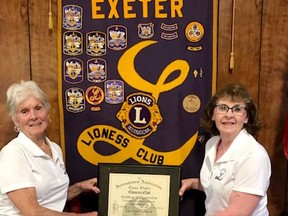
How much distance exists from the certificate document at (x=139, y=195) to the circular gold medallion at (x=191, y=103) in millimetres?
320

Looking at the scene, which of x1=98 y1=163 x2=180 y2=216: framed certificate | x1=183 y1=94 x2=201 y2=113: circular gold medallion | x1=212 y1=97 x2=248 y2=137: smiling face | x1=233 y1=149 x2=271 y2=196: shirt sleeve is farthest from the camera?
x1=183 y1=94 x2=201 y2=113: circular gold medallion

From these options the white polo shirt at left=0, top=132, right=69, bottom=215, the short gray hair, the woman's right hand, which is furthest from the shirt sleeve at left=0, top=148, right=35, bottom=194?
the woman's right hand

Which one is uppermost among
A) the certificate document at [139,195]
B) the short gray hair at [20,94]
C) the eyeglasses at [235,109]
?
the short gray hair at [20,94]

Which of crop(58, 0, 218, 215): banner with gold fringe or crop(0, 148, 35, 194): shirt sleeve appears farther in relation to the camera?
crop(58, 0, 218, 215): banner with gold fringe

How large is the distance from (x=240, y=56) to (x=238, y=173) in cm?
57

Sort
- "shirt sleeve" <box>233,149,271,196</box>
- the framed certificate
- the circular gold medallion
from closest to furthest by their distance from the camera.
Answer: "shirt sleeve" <box>233,149,271,196</box>, the framed certificate, the circular gold medallion

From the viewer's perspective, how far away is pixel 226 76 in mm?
1824

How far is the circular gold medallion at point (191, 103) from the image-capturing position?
1.83m

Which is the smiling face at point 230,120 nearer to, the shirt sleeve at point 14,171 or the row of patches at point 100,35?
the row of patches at point 100,35

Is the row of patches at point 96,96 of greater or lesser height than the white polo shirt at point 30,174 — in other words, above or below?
above

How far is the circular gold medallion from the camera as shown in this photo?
6.00ft

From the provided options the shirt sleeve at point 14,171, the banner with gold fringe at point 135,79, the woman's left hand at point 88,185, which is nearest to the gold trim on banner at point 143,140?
the banner with gold fringe at point 135,79

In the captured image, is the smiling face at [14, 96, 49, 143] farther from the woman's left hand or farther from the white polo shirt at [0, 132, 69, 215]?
the woman's left hand

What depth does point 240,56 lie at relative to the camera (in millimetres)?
1807
